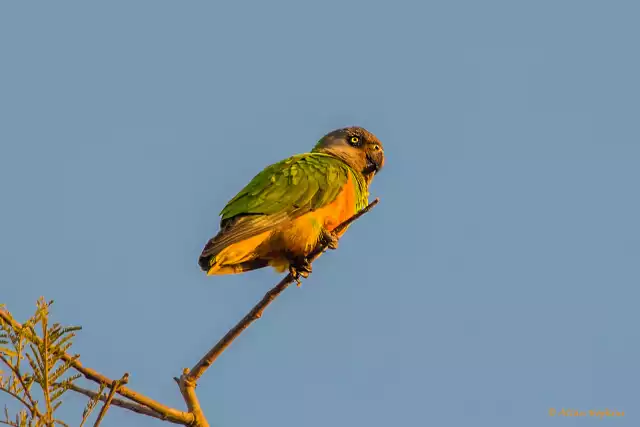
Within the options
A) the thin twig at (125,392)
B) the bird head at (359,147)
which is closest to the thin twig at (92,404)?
the thin twig at (125,392)

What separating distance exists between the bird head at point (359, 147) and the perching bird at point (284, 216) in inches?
47.8

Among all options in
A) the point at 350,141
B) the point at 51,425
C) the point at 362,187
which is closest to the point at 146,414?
the point at 51,425

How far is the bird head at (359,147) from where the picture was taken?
10930 mm

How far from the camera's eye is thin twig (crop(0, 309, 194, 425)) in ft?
14.0

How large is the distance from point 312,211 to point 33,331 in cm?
466

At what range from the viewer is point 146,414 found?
4668 millimetres

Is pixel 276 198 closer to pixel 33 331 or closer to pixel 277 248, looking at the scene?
pixel 277 248

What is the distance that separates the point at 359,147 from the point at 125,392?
715 cm

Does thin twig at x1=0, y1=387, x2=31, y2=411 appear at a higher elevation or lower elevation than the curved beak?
lower

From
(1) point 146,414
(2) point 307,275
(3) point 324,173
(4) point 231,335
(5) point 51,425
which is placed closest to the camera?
(5) point 51,425

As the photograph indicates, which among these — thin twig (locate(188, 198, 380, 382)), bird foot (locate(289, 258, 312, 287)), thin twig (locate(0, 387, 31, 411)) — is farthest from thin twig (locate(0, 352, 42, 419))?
bird foot (locate(289, 258, 312, 287))

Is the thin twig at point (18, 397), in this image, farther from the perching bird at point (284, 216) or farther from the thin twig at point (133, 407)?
the perching bird at point (284, 216)

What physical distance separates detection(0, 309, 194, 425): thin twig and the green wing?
3.00 m

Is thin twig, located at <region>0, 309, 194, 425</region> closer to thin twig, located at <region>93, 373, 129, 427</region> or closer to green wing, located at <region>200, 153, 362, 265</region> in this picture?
thin twig, located at <region>93, 373, 129, 427</region>
